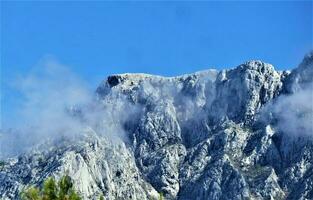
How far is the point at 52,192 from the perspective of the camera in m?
105

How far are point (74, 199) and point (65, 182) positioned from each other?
3.75 m

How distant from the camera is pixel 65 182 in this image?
107 metres

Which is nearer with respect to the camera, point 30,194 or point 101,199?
point 30,194

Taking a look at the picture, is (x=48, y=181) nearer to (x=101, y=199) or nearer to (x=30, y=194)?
(x=30, y=194)

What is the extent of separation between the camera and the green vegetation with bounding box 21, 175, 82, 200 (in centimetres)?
10300

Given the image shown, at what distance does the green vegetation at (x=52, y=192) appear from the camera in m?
103

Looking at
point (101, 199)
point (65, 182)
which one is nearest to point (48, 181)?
point (65, 182)

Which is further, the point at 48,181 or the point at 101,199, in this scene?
the point at 101,199

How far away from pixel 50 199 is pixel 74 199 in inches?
129

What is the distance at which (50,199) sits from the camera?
103938mm

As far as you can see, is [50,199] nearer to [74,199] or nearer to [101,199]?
[74,199]

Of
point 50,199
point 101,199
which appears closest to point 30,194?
point 50,199

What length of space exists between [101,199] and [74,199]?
9452mm

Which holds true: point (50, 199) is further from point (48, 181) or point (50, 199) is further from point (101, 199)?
point (101, 199)
